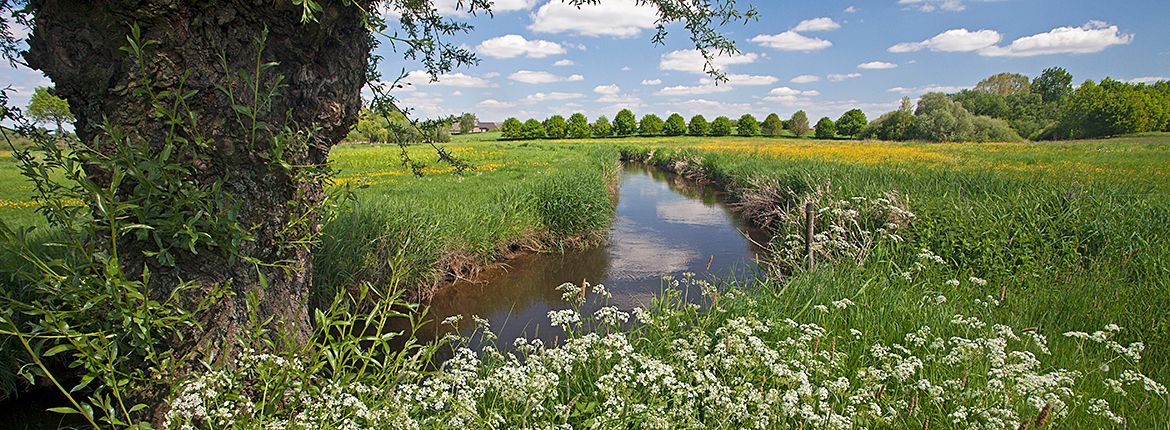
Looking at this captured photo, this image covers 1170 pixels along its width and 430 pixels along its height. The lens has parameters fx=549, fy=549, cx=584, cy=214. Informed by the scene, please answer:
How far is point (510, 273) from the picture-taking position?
9.06 metres

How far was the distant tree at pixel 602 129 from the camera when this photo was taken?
3046 inches

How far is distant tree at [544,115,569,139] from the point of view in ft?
246

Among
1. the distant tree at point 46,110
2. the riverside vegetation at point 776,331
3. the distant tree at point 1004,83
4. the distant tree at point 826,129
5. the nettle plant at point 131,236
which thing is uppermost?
the distant tree at point 1004,83

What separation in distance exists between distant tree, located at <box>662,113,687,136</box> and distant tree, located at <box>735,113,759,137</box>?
790 cm

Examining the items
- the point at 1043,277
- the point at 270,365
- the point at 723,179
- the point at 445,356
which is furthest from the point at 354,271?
the point at 723,179

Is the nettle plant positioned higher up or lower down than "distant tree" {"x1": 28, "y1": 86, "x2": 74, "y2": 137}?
lower down

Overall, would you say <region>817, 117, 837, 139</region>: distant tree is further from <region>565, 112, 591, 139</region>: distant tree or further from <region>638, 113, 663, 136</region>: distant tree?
<region>565, 112, 591, 139</region>: distant tree

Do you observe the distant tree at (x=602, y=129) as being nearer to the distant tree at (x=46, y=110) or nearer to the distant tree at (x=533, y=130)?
the distant tree at (x=533, y=130)

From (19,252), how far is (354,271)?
5.39m

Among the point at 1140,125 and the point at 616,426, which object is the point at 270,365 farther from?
the point at 1140,125

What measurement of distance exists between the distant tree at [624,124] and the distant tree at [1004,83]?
48443 millimetres

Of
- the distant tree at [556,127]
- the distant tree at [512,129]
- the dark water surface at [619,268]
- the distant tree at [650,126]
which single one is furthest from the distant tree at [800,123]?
the dark water surface at [619,268]

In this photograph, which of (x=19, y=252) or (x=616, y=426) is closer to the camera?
(x=19, y=252)

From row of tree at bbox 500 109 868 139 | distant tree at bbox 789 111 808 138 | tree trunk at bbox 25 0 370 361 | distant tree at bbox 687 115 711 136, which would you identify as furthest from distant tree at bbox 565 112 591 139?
tree trunk at bbox 25 0 370 361
